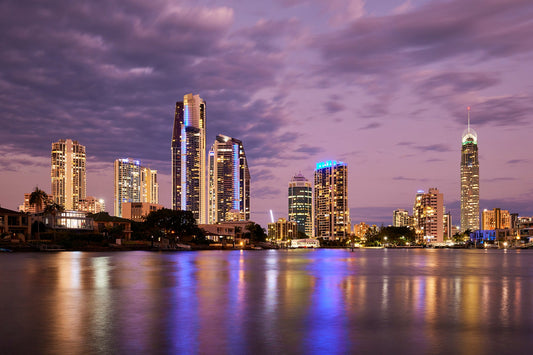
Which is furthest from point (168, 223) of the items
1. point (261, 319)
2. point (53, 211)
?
point (261, 319)

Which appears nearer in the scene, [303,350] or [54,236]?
[303,350]

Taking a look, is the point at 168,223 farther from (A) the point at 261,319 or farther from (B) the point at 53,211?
(A) the point at 261,319

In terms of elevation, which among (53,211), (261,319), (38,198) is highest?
(38,198)

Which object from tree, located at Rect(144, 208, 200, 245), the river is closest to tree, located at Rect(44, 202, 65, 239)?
tree, located at Rect(144, 208, 200, 245)

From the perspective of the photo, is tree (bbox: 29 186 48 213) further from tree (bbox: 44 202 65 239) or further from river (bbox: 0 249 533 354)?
river (bbox: 0 249 533 354)

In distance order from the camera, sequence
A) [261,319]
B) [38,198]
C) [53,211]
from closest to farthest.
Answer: [261,319] → [53,211] → [38,198]

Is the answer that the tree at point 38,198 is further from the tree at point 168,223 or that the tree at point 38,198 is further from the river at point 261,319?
the river at point 261,319

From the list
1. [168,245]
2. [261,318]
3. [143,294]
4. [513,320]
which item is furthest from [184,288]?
[168,245]

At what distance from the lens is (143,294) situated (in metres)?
36.4

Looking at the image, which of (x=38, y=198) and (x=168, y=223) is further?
(x=168, y=223)

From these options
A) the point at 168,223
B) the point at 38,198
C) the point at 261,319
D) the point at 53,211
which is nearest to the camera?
the point at 261,319

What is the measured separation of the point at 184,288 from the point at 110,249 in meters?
116

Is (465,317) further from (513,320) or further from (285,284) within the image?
(285,284)

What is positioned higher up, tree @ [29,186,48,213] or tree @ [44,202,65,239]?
tree @ [29,186,48,213]
